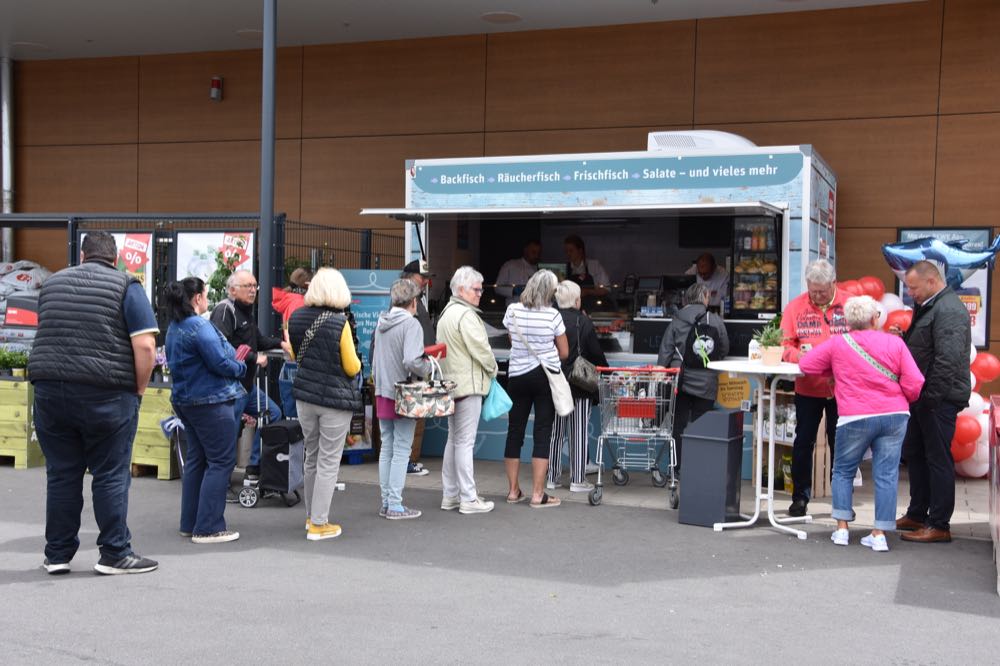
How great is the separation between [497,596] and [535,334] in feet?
7.61

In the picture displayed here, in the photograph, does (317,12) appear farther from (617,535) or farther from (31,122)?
(617,535)

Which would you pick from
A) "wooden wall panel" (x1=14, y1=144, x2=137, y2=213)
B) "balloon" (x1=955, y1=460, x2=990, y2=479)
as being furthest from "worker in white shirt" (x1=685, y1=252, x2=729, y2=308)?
"wooden wall panel" (x1=14, y1=144, x2=137, y2=213)

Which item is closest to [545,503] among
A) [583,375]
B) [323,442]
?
[583,375]

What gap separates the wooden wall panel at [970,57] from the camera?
9734 millimetres

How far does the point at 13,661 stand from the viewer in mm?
3828

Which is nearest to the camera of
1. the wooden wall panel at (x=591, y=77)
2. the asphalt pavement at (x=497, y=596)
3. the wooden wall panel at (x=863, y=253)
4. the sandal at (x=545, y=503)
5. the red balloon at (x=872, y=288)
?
the asphalt pavement at (x=497, y=596)

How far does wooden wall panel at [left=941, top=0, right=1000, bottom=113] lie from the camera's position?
973cm

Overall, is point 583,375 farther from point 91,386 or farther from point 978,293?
point 978,293

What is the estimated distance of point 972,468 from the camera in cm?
807

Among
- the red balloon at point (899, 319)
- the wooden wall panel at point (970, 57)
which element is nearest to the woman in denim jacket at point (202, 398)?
the red balloon at point (899, 319)

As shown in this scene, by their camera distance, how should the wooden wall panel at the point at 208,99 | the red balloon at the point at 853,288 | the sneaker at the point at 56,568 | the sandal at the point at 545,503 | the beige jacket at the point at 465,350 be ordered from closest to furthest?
1. the sneaker at the point at 56,568
2. the beige jacket at the point at 465,350
3. the sandal at the point at 545,503
4. the red balloon at the point at 853,288
5. the wooden wall panel at the point at 208,99

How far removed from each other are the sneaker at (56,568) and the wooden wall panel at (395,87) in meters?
7.85

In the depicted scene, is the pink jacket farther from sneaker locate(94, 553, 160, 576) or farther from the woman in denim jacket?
sneaker locate(94, 553, 160, 576)

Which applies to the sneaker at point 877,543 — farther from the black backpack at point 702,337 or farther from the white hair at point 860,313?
the black backpack at point 702,337
